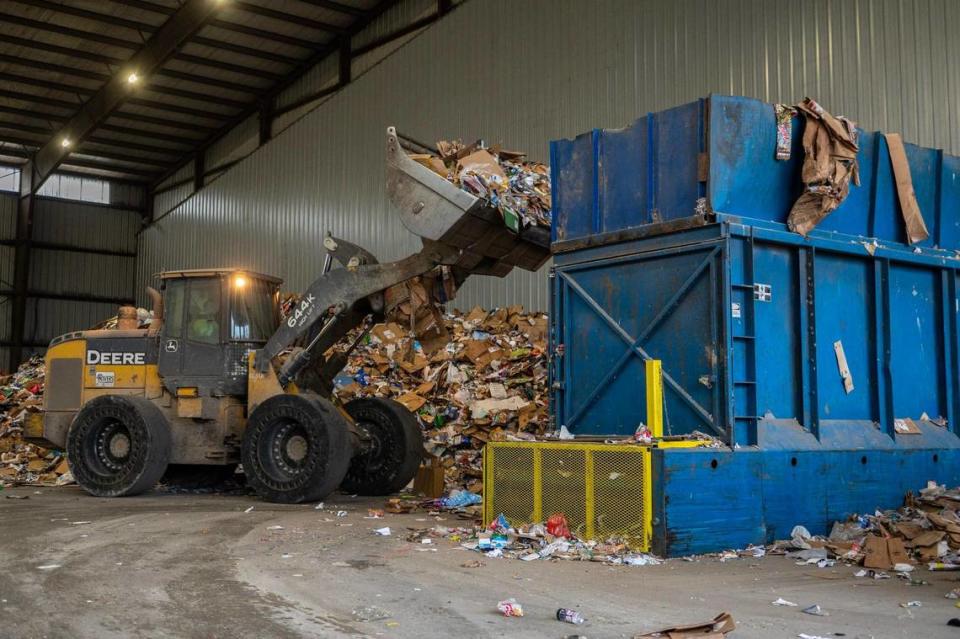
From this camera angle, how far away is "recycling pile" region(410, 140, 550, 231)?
8367 mm

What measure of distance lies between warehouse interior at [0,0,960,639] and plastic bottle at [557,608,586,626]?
1 cm

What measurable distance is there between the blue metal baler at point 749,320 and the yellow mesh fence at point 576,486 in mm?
157

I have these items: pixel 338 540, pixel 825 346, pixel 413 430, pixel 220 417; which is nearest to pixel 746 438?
pixel 825 346

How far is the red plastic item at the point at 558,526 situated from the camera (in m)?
6.71

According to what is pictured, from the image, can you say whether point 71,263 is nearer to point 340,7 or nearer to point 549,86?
point 340,7

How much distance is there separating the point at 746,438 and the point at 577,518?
54.5 inches

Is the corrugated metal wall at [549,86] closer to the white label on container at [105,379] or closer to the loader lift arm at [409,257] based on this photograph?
the loader lift arm at [409,257]

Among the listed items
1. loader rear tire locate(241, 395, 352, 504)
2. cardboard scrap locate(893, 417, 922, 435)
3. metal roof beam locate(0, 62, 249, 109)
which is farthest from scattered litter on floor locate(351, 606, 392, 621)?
metal roof beam locate(0, 62, 249, 109)

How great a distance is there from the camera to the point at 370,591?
5.15 meters

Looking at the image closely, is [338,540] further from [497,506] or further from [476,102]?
[476,102]

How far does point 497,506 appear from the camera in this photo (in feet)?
24.3

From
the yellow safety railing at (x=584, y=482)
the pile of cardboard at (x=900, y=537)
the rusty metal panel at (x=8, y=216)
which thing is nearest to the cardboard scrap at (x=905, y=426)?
the pile of cardboard at (x=900, y=537)

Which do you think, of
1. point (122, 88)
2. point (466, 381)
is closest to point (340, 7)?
point (122, 88)

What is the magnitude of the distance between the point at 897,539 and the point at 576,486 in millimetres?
2268
